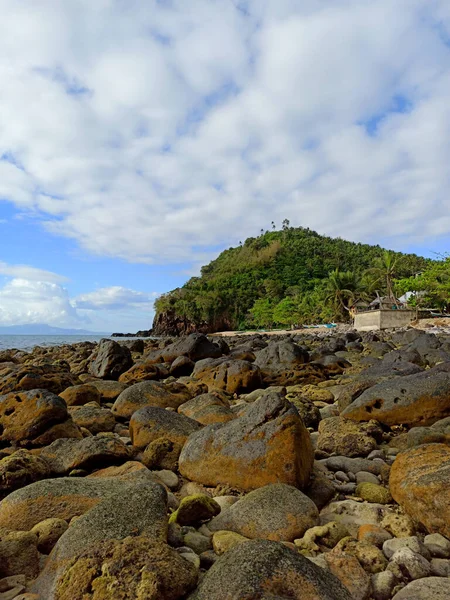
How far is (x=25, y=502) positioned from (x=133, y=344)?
768 inches

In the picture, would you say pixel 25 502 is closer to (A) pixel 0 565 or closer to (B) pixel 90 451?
(A) pixel 0 565

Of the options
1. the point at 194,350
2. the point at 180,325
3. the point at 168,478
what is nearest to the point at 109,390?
the point at 168,478

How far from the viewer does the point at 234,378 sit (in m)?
10.0

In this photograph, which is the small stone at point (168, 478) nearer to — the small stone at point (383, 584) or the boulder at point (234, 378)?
the small stone at point (383, 584)

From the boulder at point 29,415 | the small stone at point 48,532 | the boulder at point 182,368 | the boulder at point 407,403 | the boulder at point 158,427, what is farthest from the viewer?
the boulder at point 182,368

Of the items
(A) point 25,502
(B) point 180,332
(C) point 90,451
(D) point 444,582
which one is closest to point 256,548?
(D) point 444,582

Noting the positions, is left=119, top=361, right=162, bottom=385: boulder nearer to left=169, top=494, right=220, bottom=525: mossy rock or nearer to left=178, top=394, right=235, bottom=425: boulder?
left=178, top=394, right=235, bottom=425: boulder

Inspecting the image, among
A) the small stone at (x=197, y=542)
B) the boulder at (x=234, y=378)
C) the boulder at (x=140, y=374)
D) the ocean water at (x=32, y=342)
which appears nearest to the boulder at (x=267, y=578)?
the small stone at (x=197, y=542)

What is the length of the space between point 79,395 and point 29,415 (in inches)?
91.4

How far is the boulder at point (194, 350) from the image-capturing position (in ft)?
50.4

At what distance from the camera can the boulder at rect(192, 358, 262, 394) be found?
32.5 ft

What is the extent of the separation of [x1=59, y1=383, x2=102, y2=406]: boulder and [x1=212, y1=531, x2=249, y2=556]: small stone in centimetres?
555

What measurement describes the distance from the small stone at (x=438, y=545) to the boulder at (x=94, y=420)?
186 inches

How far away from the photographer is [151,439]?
548 cm
